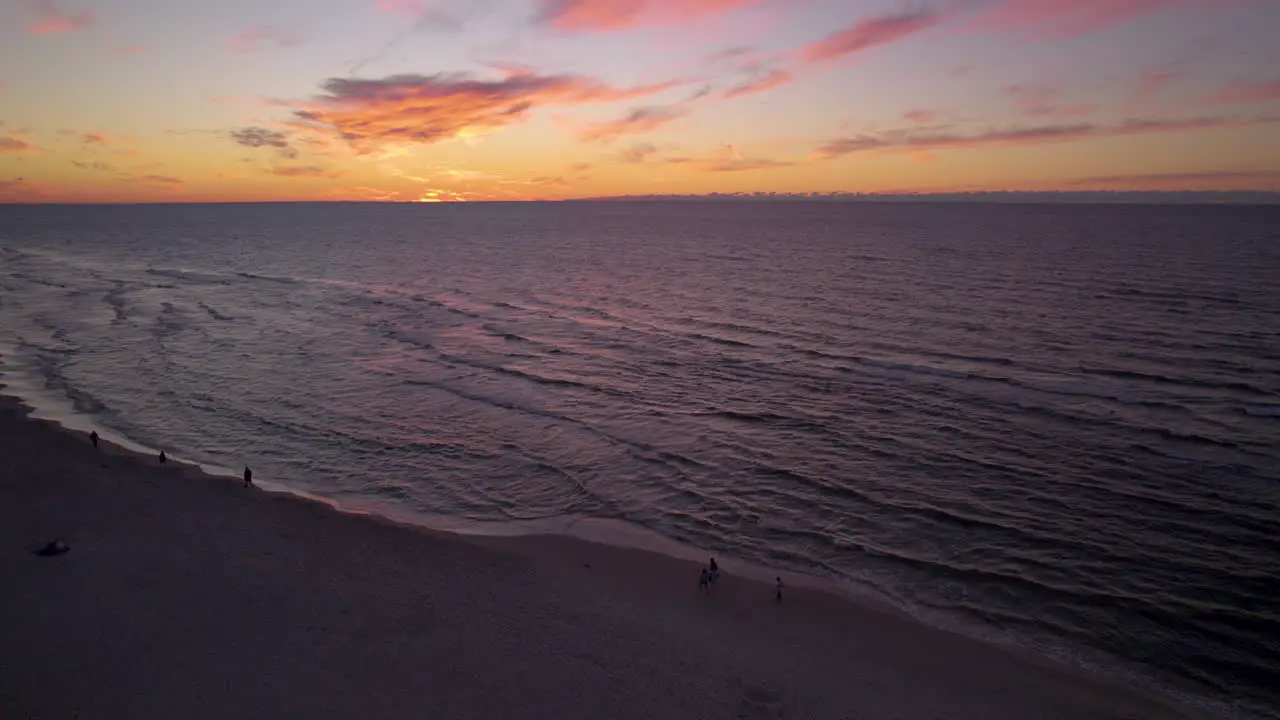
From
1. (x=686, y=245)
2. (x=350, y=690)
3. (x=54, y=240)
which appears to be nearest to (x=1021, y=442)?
(x=350, y=690)

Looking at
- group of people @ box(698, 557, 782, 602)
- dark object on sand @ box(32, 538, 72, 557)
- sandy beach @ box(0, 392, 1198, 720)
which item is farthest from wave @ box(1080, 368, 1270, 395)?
dark object on sand @ box(32, 538, 72, 557)

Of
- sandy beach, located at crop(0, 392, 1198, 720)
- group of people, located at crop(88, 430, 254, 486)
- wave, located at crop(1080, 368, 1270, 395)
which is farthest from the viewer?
wave, located at crop(1080, 368, 1270, 395)

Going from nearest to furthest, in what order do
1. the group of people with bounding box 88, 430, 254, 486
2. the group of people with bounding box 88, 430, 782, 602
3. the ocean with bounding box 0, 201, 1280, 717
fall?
1. the group of people with bounding box 88, 430, 782, 602
2. the ocean with bounding box 0, 201, 1280, 717
3. the group of people with bounding box 88, 430, 254, 486

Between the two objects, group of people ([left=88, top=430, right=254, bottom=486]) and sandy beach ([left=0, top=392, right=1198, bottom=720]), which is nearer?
sandy beach ([left=0, top=392, right=1198, bottom=720])

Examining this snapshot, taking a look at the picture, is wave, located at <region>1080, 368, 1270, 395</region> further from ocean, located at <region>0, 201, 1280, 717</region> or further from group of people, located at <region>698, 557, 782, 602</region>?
group of people, located at <region>698, 557, 782, 602</region>

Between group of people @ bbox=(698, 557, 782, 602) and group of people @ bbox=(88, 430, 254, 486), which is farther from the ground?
group of people @ bbox=(88, 430, 254, 486)

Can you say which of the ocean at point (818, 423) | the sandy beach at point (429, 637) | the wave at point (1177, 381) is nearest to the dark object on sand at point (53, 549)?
the sandy beach at point (429, 637)

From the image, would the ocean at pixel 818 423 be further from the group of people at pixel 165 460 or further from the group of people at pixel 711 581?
the group of people at pixel 711 581
